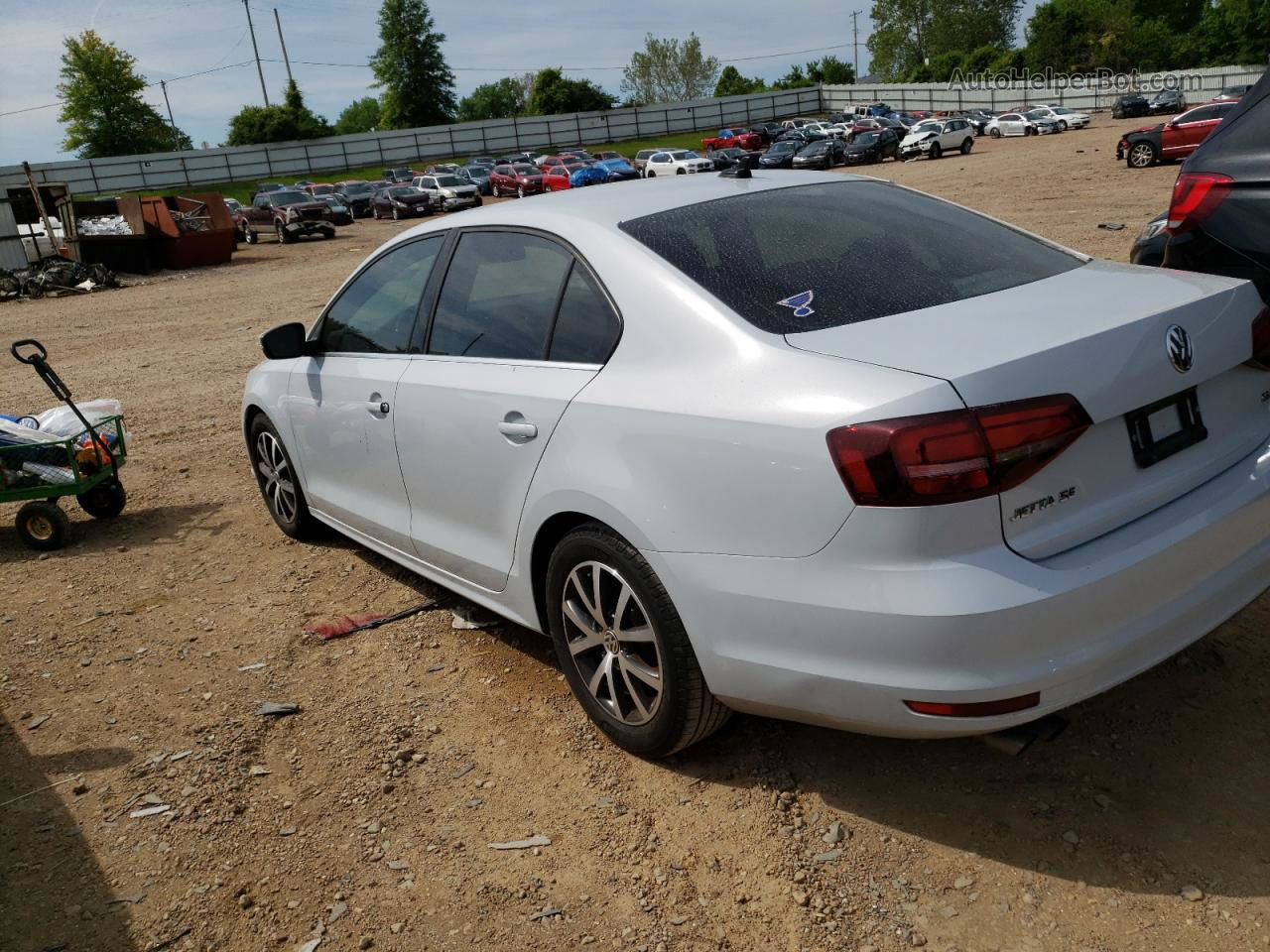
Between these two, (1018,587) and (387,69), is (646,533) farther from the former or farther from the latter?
(387,69)

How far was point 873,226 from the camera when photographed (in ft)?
10.9

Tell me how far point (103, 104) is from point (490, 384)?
96968 mm

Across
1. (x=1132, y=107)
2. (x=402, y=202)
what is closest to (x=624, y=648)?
(x=402, y=202)

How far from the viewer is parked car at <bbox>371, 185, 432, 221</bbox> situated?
39688 millimetres

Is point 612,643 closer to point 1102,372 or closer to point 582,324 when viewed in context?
point 582,324

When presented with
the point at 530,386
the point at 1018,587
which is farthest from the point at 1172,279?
the point at 530,386

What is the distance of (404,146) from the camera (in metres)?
71.1

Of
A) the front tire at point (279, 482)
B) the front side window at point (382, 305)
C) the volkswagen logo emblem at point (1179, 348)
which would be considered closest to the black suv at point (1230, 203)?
the volkswagen logo emblem at point (1179, 348)

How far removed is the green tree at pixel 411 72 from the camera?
298 feet

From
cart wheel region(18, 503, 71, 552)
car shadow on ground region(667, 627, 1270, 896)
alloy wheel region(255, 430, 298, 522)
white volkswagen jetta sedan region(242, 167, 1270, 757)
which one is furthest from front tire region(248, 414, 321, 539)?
car shadow on ground region(667, 627, 1270, 896)

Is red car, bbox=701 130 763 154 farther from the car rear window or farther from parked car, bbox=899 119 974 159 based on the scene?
the car rear window

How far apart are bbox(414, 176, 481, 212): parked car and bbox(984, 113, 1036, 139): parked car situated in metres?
Answer: 26.3

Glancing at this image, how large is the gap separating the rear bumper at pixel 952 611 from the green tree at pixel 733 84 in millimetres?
114785

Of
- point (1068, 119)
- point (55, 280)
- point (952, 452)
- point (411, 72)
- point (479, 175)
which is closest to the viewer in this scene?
point (952, 452)
